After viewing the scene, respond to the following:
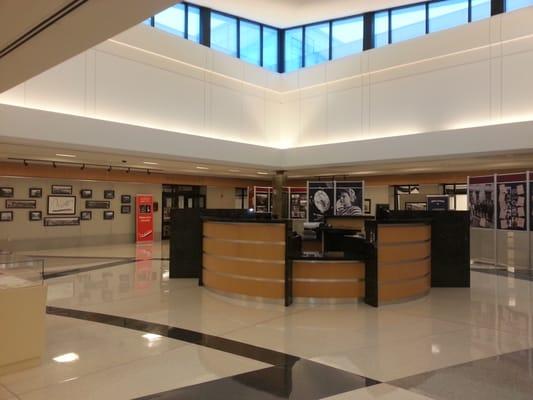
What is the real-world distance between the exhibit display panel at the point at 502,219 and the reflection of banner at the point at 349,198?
3576 mm

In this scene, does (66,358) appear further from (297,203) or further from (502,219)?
(297,203)

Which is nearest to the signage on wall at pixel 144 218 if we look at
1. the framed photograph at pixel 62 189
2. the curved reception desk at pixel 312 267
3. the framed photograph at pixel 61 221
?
the framed photograph at pixel 61 221

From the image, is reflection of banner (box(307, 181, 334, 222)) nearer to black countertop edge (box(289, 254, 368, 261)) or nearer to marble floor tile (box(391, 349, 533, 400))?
black countertop edge (box(289, 254, 368, 261))

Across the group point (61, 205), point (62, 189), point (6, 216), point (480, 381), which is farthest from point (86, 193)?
point (480, 381)

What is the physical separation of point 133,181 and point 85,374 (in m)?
13.4

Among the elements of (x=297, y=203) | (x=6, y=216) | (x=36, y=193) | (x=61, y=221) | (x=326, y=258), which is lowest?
(x=326, y=258)

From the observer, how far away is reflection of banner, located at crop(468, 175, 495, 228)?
37.3ft

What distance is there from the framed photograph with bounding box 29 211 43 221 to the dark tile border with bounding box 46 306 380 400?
1202cm

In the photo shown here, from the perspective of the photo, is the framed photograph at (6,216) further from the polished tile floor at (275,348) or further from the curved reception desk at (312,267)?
the curved reception desk at (312,267)

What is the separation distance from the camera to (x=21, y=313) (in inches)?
156

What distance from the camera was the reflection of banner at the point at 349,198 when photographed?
14.4 metres

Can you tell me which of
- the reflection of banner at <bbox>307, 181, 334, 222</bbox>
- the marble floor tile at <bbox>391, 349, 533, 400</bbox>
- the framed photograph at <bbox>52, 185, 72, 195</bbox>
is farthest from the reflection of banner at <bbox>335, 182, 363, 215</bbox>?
the marble floor tile at <bbox>391, 349, 533, 400</bbox>

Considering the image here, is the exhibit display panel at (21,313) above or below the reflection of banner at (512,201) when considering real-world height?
below

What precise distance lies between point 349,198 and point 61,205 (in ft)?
34.5
